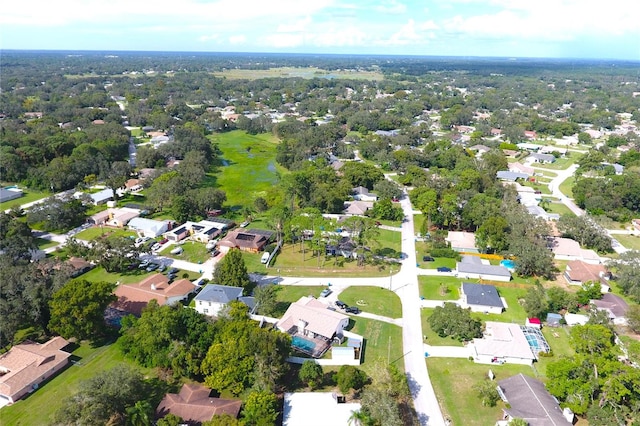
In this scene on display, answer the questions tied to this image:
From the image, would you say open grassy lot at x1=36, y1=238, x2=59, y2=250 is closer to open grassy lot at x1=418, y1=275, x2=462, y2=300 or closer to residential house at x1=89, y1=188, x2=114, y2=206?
residential house at x1=89, y1=188, x2=114, y2=206

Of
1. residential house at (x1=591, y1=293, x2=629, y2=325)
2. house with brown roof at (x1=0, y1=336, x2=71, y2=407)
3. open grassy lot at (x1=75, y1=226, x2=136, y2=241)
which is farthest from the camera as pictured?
open grassy lot at (x1=75, y1=226, x2=136, y2=241)

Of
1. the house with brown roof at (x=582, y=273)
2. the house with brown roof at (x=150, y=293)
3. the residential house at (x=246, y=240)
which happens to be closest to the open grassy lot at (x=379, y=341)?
the house with brown roof at (x=150, y=293)

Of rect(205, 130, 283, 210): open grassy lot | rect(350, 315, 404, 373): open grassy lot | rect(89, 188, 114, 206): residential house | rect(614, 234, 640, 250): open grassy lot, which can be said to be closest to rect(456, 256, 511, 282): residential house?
rect(350, 315, 404, 373): open grassy lot

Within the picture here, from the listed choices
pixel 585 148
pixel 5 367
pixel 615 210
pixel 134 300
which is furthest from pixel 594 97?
pixel 5 367

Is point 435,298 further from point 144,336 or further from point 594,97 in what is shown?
point 594,97

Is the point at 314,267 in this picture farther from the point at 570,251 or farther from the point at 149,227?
the point at 570,251

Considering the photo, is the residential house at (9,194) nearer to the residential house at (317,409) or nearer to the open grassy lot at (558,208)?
the residential house at (317,409)
